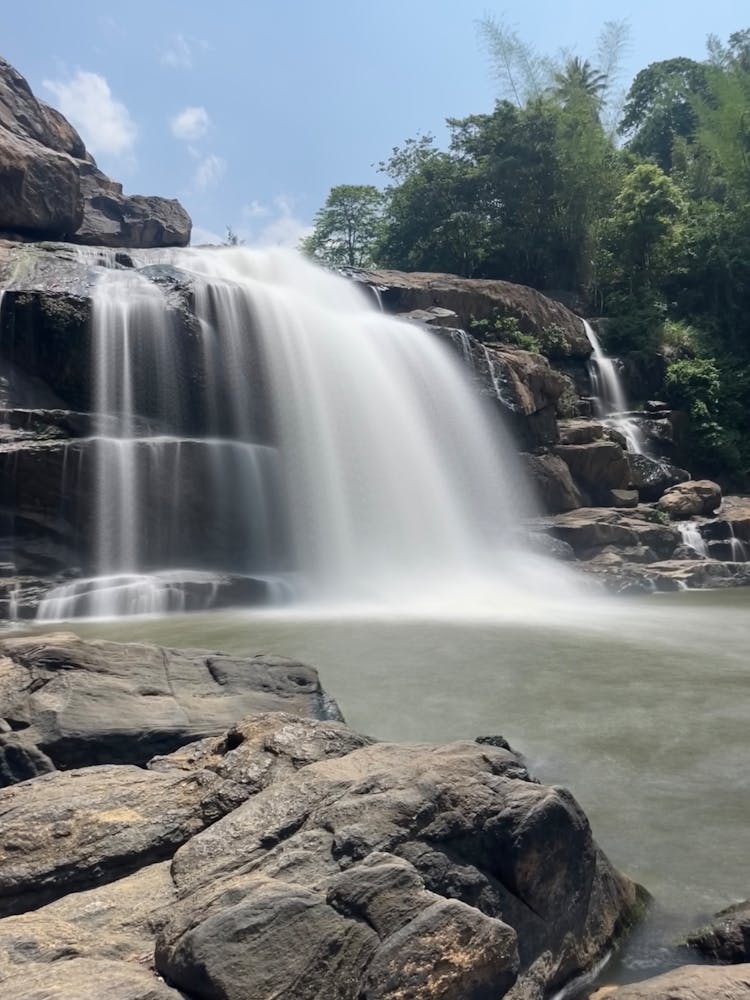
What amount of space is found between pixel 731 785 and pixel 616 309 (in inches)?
1078

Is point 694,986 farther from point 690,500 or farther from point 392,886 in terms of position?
point 690,500

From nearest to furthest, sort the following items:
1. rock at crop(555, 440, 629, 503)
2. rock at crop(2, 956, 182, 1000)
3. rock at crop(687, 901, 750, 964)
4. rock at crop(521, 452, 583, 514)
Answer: rock at crop(2, 956, 182, 1000) → rock at crop(687, 901, 750, 964) → rock at crop(521, 452, 583, 514) → rock at crop(555, 440, 629, 503)

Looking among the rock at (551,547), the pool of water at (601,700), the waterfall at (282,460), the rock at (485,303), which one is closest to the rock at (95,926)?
the pool of water at (601,700)

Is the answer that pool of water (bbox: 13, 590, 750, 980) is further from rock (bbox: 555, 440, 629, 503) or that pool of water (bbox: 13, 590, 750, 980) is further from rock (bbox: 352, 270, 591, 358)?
rock (bbox: 352, 270, 591, 358)

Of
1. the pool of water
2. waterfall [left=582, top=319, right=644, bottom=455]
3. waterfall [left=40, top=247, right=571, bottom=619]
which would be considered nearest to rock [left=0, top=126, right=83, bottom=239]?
waterfall [left=40, top=247, right=571, bottom=619]

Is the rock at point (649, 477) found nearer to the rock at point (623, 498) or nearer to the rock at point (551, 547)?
the rock at point (623, 498)

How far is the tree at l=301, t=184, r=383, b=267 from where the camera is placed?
44156 millimetres

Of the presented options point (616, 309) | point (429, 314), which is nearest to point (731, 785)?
point (429, 314)

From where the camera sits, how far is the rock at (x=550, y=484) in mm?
20438

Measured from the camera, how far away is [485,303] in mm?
26125

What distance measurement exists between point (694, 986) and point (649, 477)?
2055cm

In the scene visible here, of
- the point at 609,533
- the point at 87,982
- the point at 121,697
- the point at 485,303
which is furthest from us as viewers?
the point at 485,303

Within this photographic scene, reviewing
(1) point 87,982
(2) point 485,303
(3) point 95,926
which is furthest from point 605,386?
(1) point 87,982

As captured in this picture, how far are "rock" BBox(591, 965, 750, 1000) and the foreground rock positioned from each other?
334 mm
